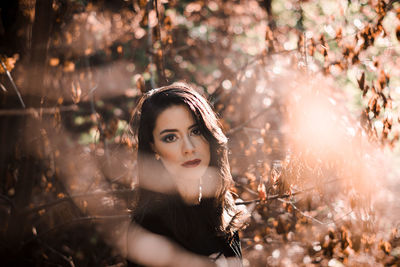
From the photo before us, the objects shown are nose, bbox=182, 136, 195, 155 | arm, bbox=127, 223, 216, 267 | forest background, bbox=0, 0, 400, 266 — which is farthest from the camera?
forest background, bbox=0, 0, 400, 266

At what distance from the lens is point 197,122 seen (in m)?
1.84

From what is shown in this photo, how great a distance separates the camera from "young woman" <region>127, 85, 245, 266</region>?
170 cm

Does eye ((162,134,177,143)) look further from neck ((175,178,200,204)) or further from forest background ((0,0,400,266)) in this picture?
forest background ((0,0,400,266))

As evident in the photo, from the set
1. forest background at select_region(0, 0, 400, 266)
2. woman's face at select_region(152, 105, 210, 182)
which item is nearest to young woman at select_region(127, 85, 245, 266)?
woman's face at select_region(152, 105, 210, 182)

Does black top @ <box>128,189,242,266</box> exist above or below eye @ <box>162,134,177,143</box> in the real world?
below

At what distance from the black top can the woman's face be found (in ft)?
0.59

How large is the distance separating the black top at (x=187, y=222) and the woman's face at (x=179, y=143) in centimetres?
18

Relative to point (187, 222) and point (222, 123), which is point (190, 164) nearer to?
point (187, 222)

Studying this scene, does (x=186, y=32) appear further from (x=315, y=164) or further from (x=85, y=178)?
(x=315, y=164)

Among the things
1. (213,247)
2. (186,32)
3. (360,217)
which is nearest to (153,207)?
(213,247)

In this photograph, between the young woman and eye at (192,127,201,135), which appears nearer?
the young woman

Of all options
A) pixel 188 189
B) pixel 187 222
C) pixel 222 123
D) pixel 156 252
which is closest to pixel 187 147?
pixel 188 189

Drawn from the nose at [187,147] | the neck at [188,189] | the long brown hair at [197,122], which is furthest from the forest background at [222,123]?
the nose at [187,147]

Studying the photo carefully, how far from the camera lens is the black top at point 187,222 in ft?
5.61
